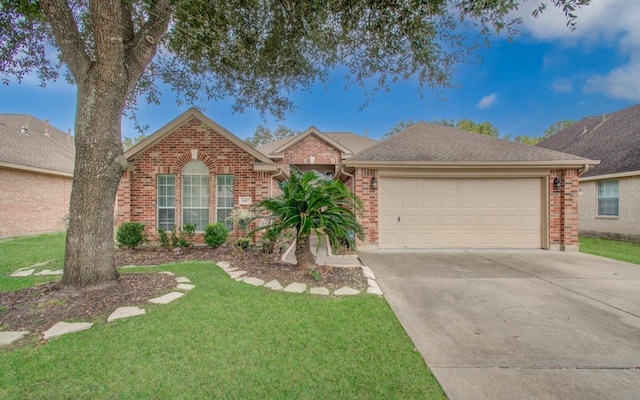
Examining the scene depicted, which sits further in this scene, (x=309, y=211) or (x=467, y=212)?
(x=467, y=212)

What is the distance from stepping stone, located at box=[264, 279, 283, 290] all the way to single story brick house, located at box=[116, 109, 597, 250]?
A: 372cm

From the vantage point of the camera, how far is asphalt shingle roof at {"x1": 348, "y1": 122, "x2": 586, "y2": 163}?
25.5ft

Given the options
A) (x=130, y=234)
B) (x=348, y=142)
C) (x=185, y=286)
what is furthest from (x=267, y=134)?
(x=185, y=286)

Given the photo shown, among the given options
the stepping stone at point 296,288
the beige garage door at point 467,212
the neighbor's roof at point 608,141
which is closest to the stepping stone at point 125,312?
the stepping stone at point 296,288

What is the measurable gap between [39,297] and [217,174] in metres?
5.13

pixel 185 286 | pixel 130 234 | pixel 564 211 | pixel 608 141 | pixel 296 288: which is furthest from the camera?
pixel 608 141

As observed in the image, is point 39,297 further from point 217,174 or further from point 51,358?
point 217,174

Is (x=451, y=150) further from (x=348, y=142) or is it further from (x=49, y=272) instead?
(x=49, y=272)

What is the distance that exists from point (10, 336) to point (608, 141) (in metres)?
20.1

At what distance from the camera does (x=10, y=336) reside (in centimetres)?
286

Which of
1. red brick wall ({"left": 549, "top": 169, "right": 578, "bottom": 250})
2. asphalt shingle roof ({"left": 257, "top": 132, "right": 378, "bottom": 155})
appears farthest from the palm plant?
asphalt shingle roof ({"left": 257, "top": 132, "right": 378, "bottom": 155})

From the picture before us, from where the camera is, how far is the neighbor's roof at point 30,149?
1092 cm

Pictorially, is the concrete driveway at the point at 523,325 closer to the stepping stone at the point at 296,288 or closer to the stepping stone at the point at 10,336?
the stepping stone at the point at 296,288

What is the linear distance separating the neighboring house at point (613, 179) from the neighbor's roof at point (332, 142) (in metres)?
10.9
